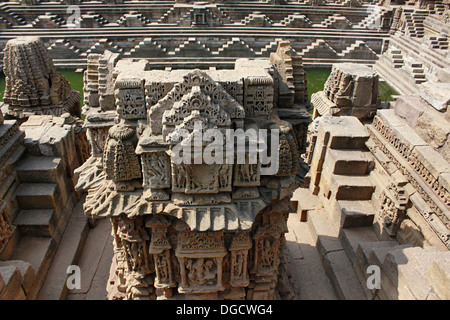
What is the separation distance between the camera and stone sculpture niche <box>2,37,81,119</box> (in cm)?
722

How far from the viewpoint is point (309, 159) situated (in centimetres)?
746

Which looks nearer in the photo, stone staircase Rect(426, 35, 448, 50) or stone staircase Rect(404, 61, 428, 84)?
stone staircase Rect(404, 61, 428, 84)

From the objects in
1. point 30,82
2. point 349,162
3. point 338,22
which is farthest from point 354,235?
point 338,22

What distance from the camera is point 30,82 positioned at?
7414mm

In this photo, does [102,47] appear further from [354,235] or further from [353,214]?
[354,235]

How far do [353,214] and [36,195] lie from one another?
565 cm

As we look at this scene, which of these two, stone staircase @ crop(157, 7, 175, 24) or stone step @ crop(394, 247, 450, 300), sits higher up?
stone staircase @ crop(157, 7, 175, 24)

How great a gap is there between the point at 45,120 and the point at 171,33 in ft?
39.5

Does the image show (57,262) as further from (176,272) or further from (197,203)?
(197,203)

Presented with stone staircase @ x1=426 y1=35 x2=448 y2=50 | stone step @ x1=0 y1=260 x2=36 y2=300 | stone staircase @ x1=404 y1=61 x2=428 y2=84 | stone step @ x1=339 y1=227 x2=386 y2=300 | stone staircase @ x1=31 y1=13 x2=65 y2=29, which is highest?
stone staircase @ x1=31 y1=13 x2=65 y2=29

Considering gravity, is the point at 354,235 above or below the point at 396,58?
below

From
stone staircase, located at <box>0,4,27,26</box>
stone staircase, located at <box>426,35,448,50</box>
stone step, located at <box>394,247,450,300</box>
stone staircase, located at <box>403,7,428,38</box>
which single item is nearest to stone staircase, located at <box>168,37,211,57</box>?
stone staircase, located at <box>0,4,27,26</box>

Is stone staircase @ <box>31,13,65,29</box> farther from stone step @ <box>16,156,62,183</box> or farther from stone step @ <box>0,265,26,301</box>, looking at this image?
stone step @ <box>0,265,26,301</box>

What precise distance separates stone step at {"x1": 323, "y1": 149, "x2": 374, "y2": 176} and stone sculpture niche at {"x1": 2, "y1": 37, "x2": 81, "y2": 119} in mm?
6165
